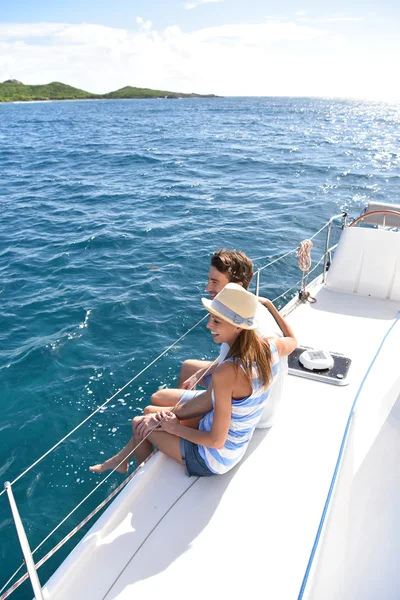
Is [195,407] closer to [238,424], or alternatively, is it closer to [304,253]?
[238,424]

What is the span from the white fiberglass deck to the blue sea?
1.38 meters

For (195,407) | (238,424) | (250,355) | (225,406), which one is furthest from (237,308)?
(195,407)

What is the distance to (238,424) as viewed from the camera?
2545 mm

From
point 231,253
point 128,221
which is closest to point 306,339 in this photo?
point 231,253

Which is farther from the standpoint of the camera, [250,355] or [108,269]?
[108,269]

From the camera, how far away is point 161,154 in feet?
72.8

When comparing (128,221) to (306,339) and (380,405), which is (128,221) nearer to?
(306,339)

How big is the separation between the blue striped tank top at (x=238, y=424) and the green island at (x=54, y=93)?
134778 mm

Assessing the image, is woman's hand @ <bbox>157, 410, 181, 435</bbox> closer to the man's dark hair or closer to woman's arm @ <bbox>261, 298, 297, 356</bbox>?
woman's arm @ <bbox>261, 298, 297, 356</bbox>

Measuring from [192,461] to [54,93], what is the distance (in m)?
168

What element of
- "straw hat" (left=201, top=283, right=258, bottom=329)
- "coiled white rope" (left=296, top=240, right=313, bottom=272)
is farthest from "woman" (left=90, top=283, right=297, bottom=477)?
"coiled white rope" (left=296, top=240, right=313, bottom=272)

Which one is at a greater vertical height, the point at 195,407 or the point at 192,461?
the point at 195,407

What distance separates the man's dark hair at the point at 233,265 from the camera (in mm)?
2998

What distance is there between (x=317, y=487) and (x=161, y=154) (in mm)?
21353
